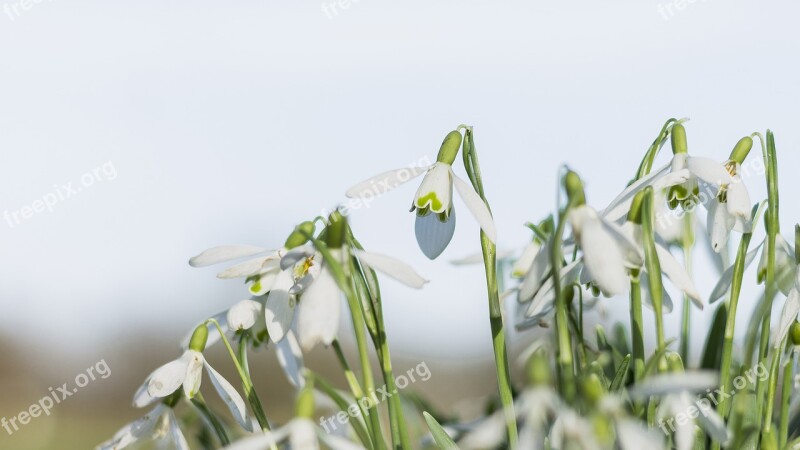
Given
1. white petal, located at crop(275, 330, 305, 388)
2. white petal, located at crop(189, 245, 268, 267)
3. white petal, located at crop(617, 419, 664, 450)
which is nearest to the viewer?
white petal, located at crop(617, 419, 664, 450)

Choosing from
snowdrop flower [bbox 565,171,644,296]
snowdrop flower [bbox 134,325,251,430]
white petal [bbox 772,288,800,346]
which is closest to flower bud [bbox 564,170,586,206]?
snowdrop flower [bbox 565,171,644,296]

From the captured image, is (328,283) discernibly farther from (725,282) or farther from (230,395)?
(725,282)

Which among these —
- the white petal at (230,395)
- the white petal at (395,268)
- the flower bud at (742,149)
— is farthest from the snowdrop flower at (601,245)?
the white petal at (230,395)

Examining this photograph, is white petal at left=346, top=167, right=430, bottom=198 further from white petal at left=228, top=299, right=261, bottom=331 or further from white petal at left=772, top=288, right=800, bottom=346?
white petal at left=772, top=288, right=800, bottom=346

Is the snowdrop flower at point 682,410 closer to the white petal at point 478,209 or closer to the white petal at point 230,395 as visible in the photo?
the white petal at point 478,209

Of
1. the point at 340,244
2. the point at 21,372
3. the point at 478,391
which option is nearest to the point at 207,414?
the point at 340,244

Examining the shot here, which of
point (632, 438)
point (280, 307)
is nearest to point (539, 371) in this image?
point (632, 438)

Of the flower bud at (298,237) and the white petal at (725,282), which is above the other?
the flower bud at (298,237)
